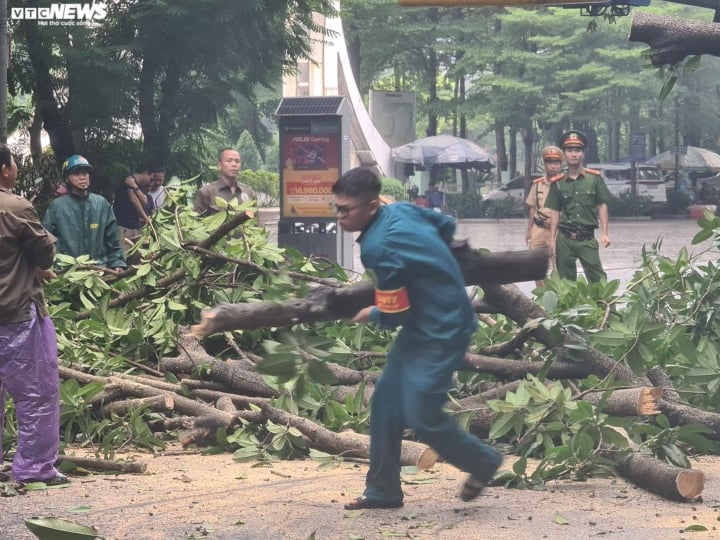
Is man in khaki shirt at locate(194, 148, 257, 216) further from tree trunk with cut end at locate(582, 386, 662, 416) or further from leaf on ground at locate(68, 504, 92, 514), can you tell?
leaf on ground at locate(68, 504, 92, 514)

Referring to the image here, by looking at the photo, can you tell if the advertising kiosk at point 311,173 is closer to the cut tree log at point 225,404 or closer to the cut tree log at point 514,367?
the cut tree log at point 225,404

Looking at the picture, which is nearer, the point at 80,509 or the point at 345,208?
the point at 345,208

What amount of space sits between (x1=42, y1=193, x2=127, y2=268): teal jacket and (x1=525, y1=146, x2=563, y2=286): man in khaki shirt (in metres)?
4.40

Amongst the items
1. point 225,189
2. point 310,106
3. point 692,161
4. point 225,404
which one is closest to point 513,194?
point 692,161

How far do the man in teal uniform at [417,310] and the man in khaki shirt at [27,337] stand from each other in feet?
5.48

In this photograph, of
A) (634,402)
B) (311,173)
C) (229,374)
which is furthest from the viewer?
(311,173)

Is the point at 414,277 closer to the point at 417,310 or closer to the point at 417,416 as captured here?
the point at 417,310

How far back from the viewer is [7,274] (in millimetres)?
5707

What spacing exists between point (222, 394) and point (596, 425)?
234 centimetres

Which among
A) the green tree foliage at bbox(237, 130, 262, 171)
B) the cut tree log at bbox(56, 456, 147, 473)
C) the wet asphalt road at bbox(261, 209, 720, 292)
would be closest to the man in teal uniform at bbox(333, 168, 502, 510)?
the cut tree log at bbox(56, 456, 147, 473)

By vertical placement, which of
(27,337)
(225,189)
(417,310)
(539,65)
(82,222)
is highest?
(539,65)

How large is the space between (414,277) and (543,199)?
724 centimetres

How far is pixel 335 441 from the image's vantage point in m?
6.20

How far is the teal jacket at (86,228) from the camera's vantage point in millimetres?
8250
